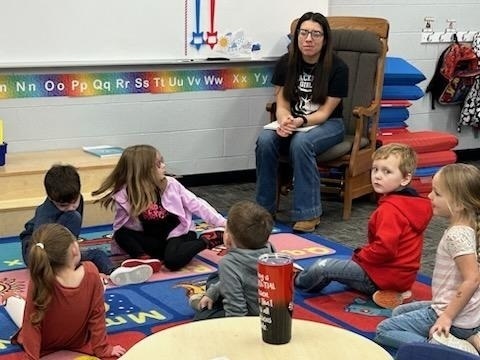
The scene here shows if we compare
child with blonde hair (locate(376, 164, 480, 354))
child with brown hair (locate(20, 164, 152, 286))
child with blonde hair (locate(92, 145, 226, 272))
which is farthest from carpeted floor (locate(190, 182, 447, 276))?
child with brown hair (locate(20, 164, 152, 286))

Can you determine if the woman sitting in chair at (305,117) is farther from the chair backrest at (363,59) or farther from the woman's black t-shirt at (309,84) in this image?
the chair backrest at (363,59)

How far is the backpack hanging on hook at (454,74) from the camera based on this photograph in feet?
20.7

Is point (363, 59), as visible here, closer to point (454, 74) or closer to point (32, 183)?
point (454, 74)

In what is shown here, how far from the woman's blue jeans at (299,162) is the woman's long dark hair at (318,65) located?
0.19 metres

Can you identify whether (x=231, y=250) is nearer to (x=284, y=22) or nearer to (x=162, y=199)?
(x=162, y=199)

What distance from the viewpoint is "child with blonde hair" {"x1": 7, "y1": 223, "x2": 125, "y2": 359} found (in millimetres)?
2529

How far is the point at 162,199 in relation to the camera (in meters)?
3.89

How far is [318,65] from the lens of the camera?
473cm

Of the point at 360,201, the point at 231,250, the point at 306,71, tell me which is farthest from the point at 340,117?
the point at 231,250

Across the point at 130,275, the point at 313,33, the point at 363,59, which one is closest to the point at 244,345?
the point at 130,275

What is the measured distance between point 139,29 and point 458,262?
3.03 meters

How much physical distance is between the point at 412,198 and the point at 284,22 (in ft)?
8.46

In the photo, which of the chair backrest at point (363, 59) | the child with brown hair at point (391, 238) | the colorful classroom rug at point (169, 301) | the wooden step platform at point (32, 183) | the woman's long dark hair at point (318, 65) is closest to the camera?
the colorful classroom rug at point (169, 301)

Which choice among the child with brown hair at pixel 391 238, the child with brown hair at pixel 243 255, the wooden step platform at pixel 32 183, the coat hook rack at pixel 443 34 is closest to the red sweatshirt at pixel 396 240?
the child with brown hair at pixel 391 238
